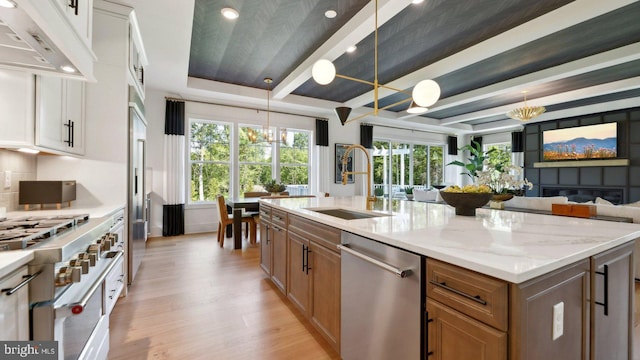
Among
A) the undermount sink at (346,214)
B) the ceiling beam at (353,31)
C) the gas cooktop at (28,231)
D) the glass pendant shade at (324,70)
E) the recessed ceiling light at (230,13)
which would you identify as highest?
the recessed ceiling light at (230,13)

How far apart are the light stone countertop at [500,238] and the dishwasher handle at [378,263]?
0.33 feet

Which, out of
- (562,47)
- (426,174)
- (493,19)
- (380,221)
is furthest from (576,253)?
(426,174)

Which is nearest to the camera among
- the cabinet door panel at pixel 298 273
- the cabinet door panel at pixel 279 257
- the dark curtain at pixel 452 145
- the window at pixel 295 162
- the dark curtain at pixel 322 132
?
the cabinet door panel at pixel 298 273

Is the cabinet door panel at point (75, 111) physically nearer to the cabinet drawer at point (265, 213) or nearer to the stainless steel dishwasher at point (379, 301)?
the cabinet drawer at point (265, 213)

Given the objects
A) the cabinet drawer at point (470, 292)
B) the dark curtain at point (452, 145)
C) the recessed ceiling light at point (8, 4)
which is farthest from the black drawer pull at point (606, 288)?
the dark curtain at point (452, 145)

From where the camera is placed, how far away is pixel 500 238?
124cm

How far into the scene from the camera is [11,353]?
901mm

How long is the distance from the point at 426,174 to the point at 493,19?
630 cm

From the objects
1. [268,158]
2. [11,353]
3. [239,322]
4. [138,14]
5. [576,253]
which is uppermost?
[138,14]

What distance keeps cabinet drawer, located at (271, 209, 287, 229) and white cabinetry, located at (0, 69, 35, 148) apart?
1.77 meters

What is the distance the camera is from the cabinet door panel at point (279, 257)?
247 centimetres

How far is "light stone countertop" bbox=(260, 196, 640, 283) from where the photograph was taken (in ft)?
2.97

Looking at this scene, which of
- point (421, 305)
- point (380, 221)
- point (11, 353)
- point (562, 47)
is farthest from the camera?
point (562, 47)

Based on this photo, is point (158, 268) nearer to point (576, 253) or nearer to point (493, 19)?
point (576, 253)
